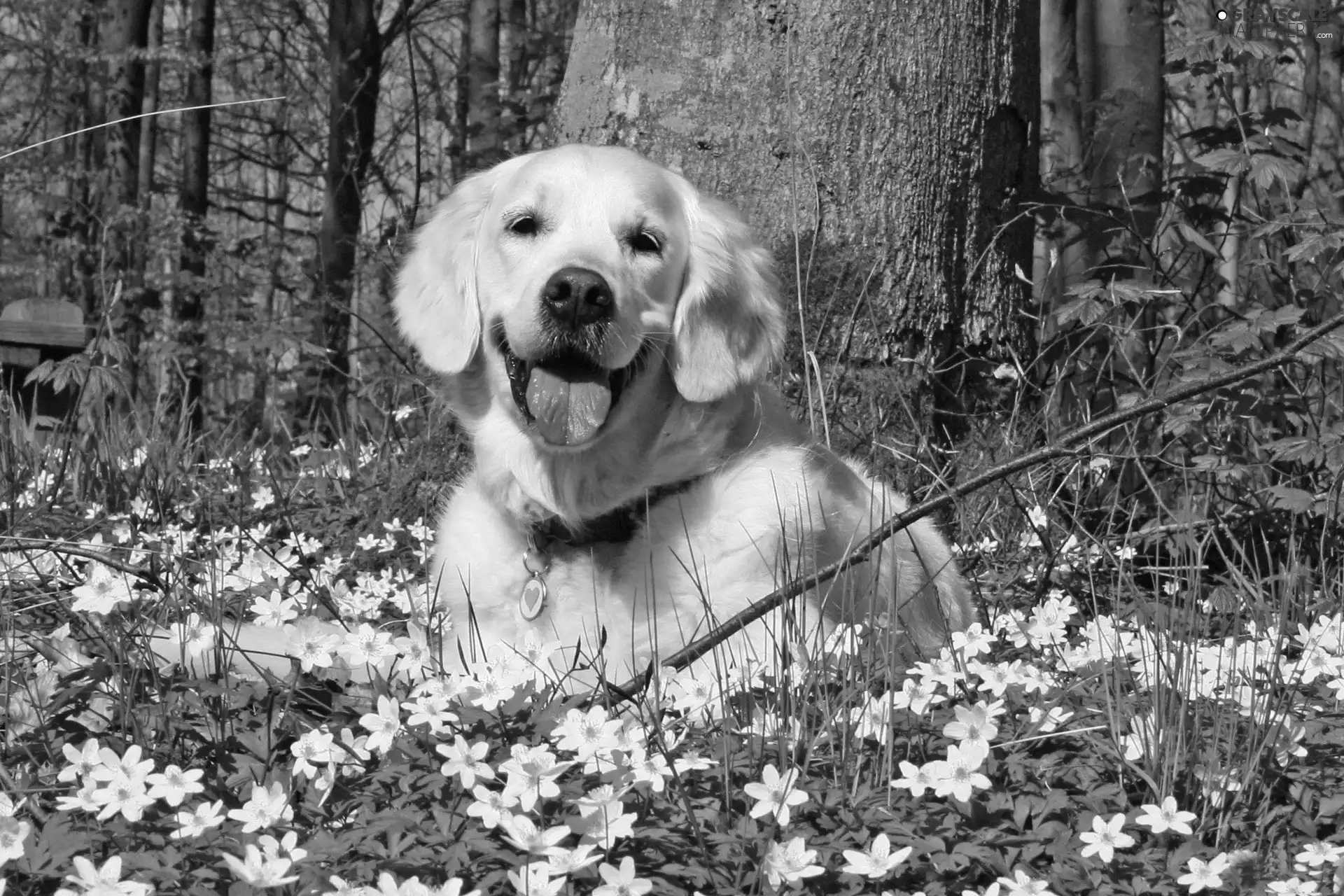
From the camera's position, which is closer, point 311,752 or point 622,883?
point 622,883

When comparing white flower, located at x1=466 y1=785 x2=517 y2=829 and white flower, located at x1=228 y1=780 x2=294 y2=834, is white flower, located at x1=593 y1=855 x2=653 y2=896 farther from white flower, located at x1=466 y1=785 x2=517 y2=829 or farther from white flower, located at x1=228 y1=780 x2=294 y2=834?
white flower, located at x1=228 y1=780 x2=294 y2=834

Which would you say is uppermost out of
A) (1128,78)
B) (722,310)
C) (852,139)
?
(1128,78)

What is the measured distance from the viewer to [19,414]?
4547mm

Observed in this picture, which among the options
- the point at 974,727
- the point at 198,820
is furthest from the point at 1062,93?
the point at 198,820

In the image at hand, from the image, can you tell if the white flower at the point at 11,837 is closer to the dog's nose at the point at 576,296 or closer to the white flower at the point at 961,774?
the white flower at the point at 961,774

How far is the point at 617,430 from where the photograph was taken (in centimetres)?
290

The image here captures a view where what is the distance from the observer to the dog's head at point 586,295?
110 inches

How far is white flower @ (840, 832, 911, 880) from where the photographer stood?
1.38 meters

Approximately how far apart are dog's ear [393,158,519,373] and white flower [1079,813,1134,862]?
1.96 m

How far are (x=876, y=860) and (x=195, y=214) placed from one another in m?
12.0

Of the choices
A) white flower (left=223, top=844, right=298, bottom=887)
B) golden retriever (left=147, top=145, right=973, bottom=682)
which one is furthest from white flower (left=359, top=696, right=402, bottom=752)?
golden retriever (left=147, top=145, right=973, bottom=682)

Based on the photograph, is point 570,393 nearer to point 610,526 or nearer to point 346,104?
point 610,526

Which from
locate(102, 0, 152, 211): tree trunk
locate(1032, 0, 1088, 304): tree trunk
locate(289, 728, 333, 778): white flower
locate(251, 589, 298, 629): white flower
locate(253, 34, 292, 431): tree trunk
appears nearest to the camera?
locate(289, 728, 333, 778): white flower

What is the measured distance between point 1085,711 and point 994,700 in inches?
5.4
